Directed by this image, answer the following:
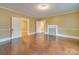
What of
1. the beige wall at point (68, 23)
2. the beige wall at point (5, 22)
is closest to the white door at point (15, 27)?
the beige wall at point (5, 22)

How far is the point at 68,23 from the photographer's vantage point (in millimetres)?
7754

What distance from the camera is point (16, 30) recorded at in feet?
23.9

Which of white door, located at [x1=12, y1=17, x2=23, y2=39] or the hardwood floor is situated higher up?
white door, located at [x1=12, y1=17, x2=23, y2=39]

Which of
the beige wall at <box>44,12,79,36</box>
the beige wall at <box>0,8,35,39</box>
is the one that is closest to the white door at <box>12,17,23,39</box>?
the beige wall at <box>0,8,35,39</box>

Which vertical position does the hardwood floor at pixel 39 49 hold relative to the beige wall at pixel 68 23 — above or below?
below

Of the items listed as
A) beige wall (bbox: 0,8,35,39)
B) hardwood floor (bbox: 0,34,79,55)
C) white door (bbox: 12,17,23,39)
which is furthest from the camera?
white door (bbox: 12,17,23,39)

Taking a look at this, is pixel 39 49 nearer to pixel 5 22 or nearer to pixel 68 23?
pixel 5 22

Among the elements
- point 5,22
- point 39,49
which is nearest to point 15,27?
point 5,22

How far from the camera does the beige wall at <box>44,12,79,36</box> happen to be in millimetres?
7039

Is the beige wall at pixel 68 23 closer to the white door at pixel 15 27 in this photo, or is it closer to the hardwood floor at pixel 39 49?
the hardwood floor at pixel 39 49

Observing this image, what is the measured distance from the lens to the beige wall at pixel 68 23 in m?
7.04

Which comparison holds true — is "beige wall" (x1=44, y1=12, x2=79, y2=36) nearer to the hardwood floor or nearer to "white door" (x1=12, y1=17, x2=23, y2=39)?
the hardwood floor
